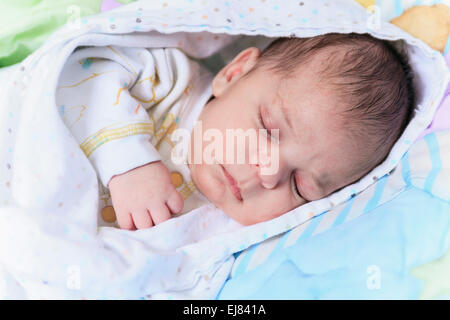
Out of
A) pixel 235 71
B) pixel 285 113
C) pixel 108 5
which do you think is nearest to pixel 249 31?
pixel 235 71

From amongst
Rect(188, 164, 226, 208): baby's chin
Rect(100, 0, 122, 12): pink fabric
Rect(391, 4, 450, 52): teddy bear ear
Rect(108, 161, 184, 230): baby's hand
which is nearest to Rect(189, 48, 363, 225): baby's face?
Rect(188, 164, 226, 208): baby's chin

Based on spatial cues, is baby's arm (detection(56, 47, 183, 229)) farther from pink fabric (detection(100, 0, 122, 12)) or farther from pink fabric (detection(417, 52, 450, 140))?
pink fabric (detection(417, 52, 450, 140))

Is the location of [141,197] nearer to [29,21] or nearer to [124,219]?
[124,219]

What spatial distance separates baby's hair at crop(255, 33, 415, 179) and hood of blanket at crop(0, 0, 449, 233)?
1.2 inches

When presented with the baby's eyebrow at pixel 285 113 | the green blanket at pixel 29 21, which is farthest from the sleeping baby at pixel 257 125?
the green blanket at pixel 29 21

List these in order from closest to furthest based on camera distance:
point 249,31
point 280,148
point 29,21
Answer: point 280,148 < point 249,31 < point 29,21

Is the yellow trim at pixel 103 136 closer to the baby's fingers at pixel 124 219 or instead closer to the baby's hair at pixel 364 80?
the baby's fingers at pixel 124 219

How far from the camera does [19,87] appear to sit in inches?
48.2

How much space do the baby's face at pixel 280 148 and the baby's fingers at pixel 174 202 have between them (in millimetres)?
76

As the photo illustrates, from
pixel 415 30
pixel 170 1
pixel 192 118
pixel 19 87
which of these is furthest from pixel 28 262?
pixel 415 30

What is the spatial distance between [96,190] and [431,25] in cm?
103

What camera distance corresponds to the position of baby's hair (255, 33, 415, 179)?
47.3 inches

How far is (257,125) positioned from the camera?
1.22 meters

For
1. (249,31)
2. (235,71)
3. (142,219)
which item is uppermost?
(249,31)
